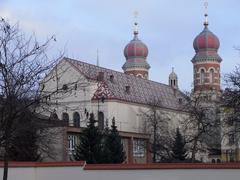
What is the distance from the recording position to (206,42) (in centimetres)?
10619

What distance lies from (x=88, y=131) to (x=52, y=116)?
24.0m

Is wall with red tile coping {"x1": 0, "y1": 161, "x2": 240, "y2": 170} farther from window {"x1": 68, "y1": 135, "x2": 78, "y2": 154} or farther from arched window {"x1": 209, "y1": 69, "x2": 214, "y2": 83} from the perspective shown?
arched window {"x1": 209, "y1": 69, "x2": 214, "y2": 83}

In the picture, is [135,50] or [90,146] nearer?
[90,146]

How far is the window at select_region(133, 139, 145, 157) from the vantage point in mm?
71500

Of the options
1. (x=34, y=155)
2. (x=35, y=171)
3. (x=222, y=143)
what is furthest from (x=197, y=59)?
(x=35, y=171)

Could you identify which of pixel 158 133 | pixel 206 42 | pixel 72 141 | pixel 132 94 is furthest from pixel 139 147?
pixel 206 42

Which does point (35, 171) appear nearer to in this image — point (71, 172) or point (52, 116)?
point (71, 172)

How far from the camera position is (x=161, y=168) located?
26266 millimetres

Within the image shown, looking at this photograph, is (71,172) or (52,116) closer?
(52,116)

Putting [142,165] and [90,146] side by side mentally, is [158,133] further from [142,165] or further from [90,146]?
[142,165]

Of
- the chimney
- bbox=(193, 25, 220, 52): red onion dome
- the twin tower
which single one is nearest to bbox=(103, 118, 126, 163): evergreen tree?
the chimney

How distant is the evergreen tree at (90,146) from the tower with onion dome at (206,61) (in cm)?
5837

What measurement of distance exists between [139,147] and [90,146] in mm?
25909

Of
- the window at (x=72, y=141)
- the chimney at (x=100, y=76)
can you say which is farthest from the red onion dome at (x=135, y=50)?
the window at (x=72, y=141)
